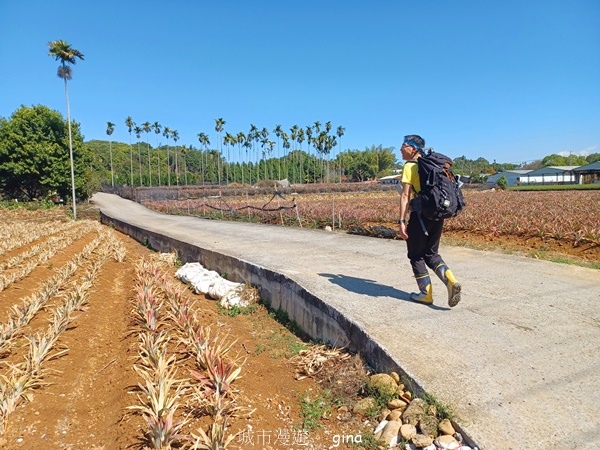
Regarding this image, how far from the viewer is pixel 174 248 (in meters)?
10.2

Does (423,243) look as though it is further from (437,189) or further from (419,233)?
(437,189)

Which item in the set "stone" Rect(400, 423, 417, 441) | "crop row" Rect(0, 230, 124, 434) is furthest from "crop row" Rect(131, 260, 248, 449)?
"stone" Rect(400, 423, 417, 441)

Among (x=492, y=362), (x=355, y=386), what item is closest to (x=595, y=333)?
(x=492, y=362)

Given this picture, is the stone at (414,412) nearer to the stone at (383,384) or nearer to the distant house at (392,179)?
the stone at (383,384)

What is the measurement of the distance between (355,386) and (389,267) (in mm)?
2910

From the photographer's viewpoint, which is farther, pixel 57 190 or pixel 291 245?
pixel 57 190

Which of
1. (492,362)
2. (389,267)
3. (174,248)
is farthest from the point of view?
(174,248)

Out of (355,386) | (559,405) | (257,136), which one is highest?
(257,136)

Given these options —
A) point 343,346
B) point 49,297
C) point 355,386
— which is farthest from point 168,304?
point 355,386

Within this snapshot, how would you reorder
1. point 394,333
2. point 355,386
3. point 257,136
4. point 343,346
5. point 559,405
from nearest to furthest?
point 559,405 → point 355,386 → point 394,333 → point 343,346 → point 257,136

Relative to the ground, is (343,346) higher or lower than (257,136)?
lower

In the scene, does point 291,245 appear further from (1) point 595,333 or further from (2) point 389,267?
(1) point 595,333

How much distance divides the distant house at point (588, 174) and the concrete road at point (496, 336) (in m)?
77.9

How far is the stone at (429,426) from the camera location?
2.24m
